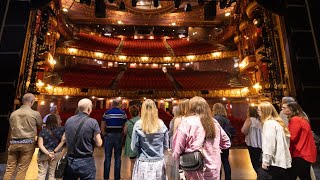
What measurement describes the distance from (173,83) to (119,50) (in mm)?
6498

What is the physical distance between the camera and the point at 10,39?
5430mm

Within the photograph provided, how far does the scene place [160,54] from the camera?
19047 mm

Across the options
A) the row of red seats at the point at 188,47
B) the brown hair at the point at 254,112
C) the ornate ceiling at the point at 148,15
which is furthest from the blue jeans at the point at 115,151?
the ornate ceiling at the point at 148,15

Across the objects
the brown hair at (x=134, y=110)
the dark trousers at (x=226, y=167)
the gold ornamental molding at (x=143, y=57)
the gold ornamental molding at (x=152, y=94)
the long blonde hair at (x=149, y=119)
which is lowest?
the dark trousers at (x=226, y=167)

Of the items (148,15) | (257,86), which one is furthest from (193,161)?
(148,15)

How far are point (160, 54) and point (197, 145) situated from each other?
56.9 feet

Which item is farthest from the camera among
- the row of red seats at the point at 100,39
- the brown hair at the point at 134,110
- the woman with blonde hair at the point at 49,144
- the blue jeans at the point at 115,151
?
the row of red seats at the point at 100,39

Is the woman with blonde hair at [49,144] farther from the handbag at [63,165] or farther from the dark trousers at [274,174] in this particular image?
the dark trousers at [274,174]

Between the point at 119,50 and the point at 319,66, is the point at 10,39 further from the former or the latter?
the point at 119,50

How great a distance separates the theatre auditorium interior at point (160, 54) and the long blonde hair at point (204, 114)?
5.00 ft

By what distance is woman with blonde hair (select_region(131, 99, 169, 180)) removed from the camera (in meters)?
2.41

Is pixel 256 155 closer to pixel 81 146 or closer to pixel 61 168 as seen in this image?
pixel 81 146

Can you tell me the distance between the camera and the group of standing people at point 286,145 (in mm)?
2430

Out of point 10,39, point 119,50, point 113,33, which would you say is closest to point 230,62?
point 119,50
